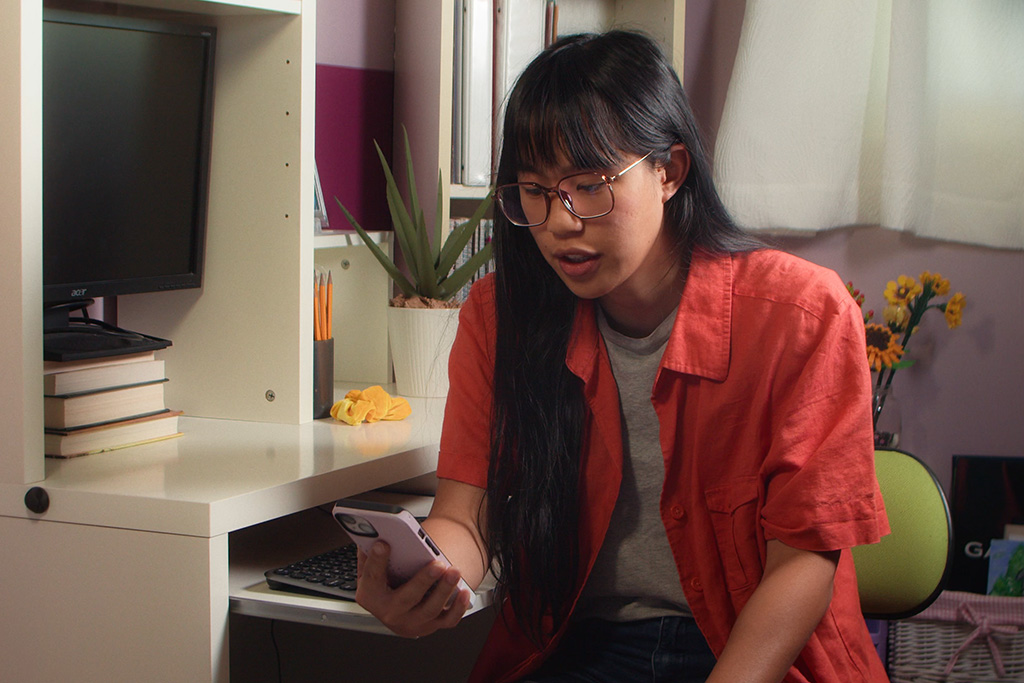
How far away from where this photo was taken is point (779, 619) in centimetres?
102

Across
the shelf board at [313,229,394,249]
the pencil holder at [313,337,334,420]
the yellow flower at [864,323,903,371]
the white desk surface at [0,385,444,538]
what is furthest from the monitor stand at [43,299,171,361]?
the yellow flower at [864,323,903,371]

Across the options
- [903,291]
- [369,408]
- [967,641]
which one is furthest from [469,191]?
[967,641]

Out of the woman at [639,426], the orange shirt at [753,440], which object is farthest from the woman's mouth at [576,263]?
the orange shirt at [753,440]

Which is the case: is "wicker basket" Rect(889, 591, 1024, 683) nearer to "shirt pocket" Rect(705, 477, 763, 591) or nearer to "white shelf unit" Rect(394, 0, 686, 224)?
"shirt pocket" Rect(705, 477, 763, 591)

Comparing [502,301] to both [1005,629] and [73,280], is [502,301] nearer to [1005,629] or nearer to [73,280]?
[73,280]

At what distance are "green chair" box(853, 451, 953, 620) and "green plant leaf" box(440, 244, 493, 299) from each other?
78cm

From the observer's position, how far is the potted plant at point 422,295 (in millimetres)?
1765

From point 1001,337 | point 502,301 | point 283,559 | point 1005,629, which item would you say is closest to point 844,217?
point 1001,337

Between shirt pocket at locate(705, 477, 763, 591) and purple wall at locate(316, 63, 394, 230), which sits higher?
purple wall at locate(316, 63, 394, 230)

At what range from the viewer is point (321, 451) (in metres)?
1.34

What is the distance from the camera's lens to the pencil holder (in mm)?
1577

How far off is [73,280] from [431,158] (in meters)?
0.79

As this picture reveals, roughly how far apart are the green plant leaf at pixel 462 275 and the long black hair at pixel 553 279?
54 cm

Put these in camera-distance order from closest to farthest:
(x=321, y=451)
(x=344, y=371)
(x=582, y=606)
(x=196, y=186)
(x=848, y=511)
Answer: (x=848, y=511)
(x=582, y=606)
(x=321, y=451)
(x=196, y=186)
(x=344, y=371)
